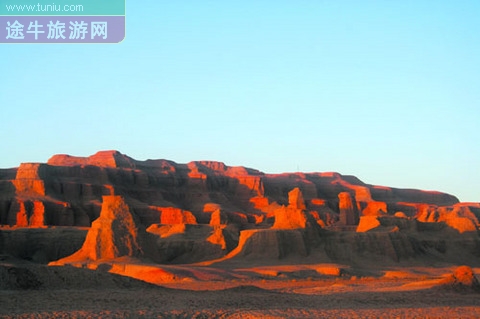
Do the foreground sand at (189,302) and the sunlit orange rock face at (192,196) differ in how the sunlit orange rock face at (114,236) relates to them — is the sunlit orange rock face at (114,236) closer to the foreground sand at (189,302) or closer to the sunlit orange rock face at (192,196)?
the sunlit orange rock face at (192,196)

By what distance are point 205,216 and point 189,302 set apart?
98.3 metres

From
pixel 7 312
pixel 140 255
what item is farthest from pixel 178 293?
pixel 140 255

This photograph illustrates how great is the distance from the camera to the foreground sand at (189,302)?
22844 mm

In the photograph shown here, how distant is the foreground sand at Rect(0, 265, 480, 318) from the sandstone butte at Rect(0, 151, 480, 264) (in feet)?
78.1

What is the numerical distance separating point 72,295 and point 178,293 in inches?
204

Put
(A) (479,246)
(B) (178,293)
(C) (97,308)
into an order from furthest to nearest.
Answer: (A) (479,246), (B) (178,293), (C) (97,308)

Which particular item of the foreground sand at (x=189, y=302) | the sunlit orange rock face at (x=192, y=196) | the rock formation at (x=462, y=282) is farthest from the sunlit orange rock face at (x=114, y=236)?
the rock formation at (x=462, y=282)

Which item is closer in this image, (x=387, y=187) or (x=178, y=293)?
(x=178, y=293)

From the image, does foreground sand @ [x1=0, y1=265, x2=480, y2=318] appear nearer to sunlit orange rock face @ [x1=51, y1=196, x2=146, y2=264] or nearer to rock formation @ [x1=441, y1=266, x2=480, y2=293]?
rock formation @ [x1=441, y1=266, x2=480, y2=293]

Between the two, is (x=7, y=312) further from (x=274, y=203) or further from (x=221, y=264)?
(x=274, y=203)

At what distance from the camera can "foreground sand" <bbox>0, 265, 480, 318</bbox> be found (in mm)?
22844

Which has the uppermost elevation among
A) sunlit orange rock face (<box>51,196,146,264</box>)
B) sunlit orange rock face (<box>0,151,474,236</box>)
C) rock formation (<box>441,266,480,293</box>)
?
sunlit orange rock face (<box>0,151,474,236</box>)

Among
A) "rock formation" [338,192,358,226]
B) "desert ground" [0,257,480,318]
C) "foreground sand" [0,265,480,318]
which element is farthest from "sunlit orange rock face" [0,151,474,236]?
"desert ground" [0,257,480,318]

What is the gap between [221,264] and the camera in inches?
2288
